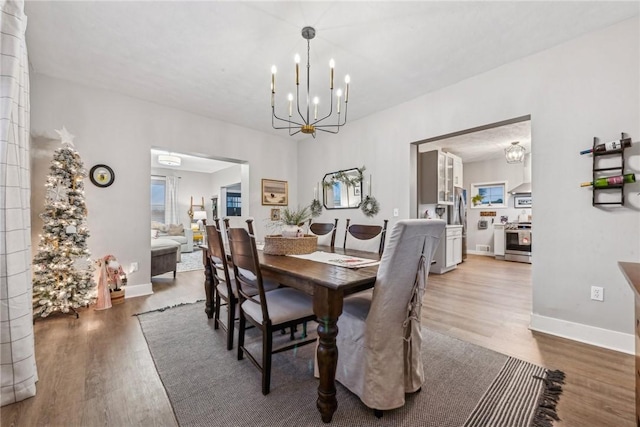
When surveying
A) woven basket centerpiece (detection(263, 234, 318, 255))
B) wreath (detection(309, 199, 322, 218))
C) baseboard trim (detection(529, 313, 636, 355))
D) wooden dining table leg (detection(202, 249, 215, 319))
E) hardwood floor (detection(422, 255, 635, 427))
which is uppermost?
wreath (detection(309, 199, 322, 218))

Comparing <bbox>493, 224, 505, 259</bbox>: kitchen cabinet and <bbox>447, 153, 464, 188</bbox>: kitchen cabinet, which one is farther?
<bbox>493, 224, 505, 259</bbox>: kitchen cabinet

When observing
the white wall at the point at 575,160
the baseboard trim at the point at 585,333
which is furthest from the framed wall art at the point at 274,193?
the baseboard trim at the point at 585,333

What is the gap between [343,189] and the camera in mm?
4582

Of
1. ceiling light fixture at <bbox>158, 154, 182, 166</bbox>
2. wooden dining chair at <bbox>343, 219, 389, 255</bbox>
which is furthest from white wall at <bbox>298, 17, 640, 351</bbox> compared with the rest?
ceiling light fixture at <bbox>158, 154, 182, 166</bbox>

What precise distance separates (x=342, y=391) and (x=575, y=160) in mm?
2679

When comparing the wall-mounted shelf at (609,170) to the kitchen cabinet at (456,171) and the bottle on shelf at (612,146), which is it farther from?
the kitchen cabinet at (456,171)

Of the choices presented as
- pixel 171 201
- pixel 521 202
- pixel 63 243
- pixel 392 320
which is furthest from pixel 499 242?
pixel 171 201

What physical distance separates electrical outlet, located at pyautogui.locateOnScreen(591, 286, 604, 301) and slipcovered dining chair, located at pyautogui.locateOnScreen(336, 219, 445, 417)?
1857 millimetres

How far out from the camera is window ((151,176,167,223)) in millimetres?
8227

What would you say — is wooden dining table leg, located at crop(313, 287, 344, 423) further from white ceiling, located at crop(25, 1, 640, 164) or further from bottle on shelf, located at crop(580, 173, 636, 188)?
bottle on shelf, located at crop(580, 173, 636, 188)

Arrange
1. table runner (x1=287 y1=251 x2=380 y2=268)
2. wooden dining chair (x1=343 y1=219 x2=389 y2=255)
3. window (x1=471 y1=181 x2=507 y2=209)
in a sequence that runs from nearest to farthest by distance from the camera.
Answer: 1. table runner (x1=287 y1=251 x2=380 y2=268)
2. wooden dining chair (x1=343 y1=219 x2=389 y2=255)
3. window (x1=471 y1=181 x2=507 y2=209)

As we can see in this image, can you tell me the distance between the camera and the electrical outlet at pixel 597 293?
2.17m

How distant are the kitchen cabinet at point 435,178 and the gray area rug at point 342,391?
10.5 ft

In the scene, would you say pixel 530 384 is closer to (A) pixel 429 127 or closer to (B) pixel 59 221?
(A) pixel 429 127
